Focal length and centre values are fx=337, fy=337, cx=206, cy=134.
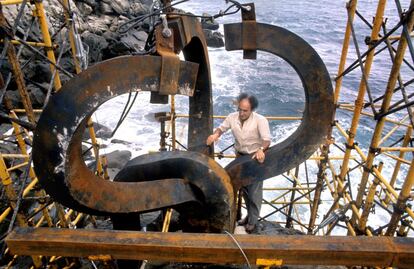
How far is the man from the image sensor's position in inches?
211

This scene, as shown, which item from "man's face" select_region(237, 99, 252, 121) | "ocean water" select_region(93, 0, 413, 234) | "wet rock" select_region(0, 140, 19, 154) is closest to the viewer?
"man's face" select_region(237, 99, 252, 121)

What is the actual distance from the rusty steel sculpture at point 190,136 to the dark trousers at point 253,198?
2.98 ft

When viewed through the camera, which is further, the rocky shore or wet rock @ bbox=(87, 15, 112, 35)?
wet rock @ bbox=(87, 15, 112, 35)

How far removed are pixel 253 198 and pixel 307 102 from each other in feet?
6.80

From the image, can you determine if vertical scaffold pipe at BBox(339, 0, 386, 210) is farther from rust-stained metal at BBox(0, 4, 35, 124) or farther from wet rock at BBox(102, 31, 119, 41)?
wet rock at BBox(102, 31, 119, 41)

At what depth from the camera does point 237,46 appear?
500cm

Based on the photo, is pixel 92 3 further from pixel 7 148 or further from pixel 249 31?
pixel 249 31

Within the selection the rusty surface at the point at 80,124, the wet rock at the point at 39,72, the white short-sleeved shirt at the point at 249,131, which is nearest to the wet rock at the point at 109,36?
the wet rock at the point at 39,72

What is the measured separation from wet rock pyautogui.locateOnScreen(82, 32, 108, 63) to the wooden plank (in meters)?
24.1

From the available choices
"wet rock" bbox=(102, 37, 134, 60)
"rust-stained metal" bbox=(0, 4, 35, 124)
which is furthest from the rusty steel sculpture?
"wet rock" bbox=(102, 37, 134, 60)

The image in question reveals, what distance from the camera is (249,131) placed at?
18.2 feet

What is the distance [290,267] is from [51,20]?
24.6 m

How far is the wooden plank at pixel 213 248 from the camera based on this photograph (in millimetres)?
2840

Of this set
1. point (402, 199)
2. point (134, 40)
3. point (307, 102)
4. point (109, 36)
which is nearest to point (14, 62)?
point (307, 102)
